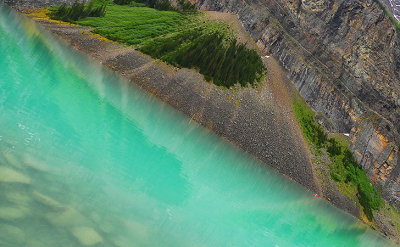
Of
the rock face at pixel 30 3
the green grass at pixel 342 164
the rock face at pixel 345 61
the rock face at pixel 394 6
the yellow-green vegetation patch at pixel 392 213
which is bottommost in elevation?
the rock face at pixel 30 3

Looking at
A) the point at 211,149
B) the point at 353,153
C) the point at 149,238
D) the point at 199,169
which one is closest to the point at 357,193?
the point at 353,153

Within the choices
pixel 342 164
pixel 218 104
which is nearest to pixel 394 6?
pixel 342 164

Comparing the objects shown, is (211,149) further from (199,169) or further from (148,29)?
(148,29)

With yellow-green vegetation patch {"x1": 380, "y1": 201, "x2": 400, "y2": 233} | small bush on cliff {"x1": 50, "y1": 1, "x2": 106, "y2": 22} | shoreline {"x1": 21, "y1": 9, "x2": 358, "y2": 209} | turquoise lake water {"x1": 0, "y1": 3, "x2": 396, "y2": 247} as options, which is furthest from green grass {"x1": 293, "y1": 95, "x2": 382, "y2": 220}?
small bush on cliff {"x1": 50, "y1": 1, "x2": 106, "y2": 22}

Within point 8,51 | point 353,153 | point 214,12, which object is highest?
point 214,12

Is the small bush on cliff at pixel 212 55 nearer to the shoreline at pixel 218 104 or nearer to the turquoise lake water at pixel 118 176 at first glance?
the shoreline at pixel 218 104

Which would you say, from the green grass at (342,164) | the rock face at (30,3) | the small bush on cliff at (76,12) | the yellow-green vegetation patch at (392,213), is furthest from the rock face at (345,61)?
the rock face at (30,3)

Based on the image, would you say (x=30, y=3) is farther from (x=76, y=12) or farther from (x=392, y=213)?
(x=392, y=213)
